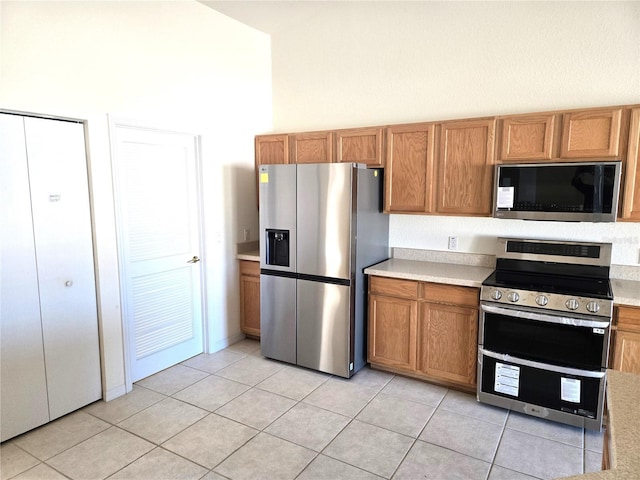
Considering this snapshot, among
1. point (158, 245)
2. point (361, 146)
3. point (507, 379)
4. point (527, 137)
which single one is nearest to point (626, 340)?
point (507, 379)

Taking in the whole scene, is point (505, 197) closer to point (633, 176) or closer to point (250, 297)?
point (633, 176)

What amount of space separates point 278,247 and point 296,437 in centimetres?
155

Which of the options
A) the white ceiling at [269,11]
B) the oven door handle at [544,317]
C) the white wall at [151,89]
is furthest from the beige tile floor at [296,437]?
the white ceiling at [269,11]

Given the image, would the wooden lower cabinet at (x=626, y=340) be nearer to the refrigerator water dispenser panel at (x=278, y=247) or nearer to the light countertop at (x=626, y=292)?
the light countertop at (x=626, y=292)

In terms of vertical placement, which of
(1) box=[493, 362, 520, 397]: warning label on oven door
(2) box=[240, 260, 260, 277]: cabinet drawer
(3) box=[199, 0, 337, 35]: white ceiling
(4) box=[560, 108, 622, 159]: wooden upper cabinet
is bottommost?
(1) box=[493, 362, 520, 397]: warning label on oven door

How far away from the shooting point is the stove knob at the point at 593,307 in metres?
2.47

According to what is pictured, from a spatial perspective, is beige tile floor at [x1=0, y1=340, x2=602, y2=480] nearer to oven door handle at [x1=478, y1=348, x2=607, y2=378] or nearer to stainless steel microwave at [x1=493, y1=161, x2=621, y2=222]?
oven door handle at [x1=478, y1=348, x2=607, y2=378]

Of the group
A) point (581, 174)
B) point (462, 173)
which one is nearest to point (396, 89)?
point (462, 173)

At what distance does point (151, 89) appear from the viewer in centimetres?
320

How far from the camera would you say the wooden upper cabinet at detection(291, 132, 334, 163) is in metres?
3.74

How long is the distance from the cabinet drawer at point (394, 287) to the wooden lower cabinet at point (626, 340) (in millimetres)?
1275

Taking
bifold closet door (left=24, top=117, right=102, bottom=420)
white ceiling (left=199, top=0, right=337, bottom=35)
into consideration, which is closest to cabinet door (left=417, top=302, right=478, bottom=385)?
bifold closet door (left=24, top=117, right=102, bottom=420)

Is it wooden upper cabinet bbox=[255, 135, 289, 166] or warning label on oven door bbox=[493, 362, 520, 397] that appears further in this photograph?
wooden upper cabinet bbox=[255, 135, 289, 166]

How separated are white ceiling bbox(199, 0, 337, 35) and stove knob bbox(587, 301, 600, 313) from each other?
3.24 m
